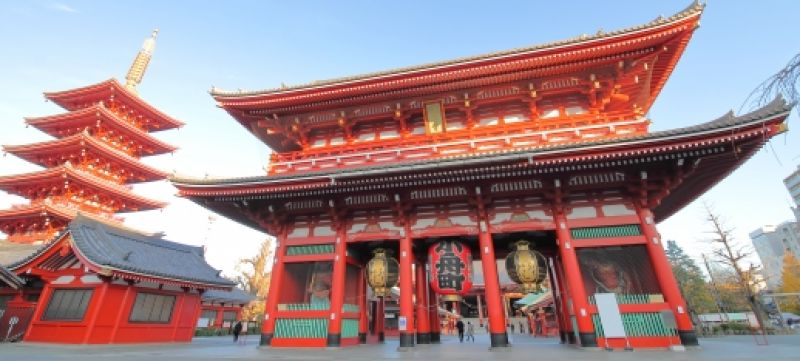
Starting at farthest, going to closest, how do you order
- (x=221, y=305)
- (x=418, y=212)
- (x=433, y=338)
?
(x=221, y=305), (x=433, y=338), (x=418, y=212)

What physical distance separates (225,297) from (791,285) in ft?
195

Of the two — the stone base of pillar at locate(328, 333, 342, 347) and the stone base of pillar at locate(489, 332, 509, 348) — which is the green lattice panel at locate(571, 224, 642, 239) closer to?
the stone base of pillar at locate(489, 332, 509, 348)

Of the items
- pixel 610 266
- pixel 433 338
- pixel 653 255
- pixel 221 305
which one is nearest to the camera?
pixel 653 255

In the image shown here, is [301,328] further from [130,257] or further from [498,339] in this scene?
[130,257]

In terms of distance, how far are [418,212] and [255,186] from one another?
229 inches

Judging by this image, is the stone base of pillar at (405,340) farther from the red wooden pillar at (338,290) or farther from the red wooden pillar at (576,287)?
the red wooden pillar at (576,287)

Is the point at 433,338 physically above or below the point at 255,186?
below

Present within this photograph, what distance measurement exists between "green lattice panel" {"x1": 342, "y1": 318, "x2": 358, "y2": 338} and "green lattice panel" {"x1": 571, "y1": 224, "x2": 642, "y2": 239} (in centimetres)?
839

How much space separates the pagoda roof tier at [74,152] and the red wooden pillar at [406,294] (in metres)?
26.6

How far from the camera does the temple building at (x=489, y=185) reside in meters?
10.1

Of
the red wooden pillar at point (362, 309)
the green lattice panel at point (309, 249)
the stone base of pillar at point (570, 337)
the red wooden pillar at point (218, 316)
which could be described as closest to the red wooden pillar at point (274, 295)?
the green lattice panel at point (309, 249)

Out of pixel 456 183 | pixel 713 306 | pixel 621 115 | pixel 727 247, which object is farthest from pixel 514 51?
pixel 713 306

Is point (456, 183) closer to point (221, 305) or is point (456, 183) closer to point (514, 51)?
point (514, 51)

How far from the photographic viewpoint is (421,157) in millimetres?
12883
